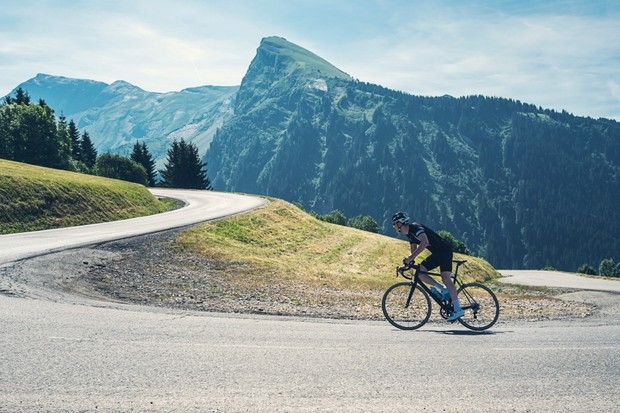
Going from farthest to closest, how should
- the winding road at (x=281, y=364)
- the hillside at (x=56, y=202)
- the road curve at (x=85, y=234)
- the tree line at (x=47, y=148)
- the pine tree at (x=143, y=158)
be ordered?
the pine tree at (x=143, y=158) → the tree line at (x=47, y=148) → the hillside at (x=56, y=202) → the road curve at (x=85, y=234) → the winding road at (x=281, y=364)

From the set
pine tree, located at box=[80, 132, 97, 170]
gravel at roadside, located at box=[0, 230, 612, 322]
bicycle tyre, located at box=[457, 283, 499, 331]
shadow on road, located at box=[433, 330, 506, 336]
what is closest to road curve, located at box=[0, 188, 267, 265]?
gravel at roadside, located at box=[0, 230, 612, 322]

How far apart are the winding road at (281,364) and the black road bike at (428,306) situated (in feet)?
1.20

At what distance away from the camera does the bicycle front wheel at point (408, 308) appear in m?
11.4

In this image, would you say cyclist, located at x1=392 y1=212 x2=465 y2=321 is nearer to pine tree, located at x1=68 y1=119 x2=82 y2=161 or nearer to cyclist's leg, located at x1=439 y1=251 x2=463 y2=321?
cyclist's leg, located at x1=439 y1=251 x2=463 y2=321

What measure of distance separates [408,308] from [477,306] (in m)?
1.80

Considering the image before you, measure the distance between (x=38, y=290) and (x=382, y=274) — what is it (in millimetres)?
24377

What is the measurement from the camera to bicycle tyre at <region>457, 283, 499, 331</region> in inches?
448

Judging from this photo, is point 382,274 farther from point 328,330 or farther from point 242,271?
point 328,330

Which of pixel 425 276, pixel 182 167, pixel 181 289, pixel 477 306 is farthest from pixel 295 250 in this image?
pixel 182 167

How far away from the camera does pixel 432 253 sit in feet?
36.8

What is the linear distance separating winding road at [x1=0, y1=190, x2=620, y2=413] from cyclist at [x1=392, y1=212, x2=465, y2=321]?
3.13 ft

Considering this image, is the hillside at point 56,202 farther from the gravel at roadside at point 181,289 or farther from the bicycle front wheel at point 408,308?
the bicycle front wheel at point 408,308

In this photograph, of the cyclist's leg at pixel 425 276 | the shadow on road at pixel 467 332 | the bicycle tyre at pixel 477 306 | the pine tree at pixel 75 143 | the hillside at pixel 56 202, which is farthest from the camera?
the pine tree at pixel 75 143

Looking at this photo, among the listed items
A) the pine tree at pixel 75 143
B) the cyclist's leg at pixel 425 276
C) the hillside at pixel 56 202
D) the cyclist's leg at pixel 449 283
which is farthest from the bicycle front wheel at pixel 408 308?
the pine tree at pixel 75 143
